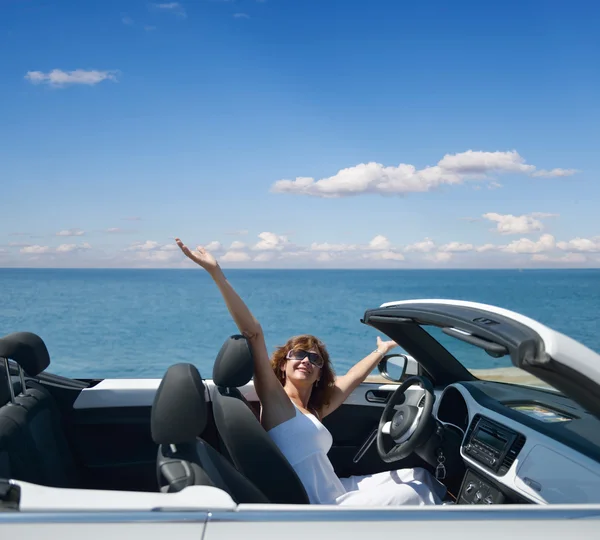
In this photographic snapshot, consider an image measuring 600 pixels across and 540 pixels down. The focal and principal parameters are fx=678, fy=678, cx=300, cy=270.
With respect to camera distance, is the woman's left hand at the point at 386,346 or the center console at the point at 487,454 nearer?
the center console at the point at 487,454

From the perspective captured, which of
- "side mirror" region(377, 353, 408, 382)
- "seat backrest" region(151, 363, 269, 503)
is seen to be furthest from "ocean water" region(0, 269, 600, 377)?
"seat backrest" region(151, 363, 269, 503)

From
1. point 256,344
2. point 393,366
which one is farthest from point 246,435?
point 393,366

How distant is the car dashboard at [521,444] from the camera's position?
2.33 meters

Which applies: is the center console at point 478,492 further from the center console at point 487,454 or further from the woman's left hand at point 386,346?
the woman's left hand at point 386,346

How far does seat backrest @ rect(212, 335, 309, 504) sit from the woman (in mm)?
393

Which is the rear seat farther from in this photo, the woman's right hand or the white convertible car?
the woman's right hand

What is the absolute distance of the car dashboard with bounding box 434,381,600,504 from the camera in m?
2.33

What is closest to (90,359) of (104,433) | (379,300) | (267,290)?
(104,433)

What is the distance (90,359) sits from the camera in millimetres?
40812

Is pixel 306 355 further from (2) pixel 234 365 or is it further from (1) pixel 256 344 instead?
(2) pixel 234 365

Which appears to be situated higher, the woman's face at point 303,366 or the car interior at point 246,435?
the woman's face at point 303,366

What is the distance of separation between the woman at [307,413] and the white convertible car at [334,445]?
0.59 ft

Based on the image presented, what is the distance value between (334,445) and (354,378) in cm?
44

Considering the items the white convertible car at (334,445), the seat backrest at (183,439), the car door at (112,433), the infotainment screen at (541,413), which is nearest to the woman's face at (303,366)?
the white convertible car at (334,445)
